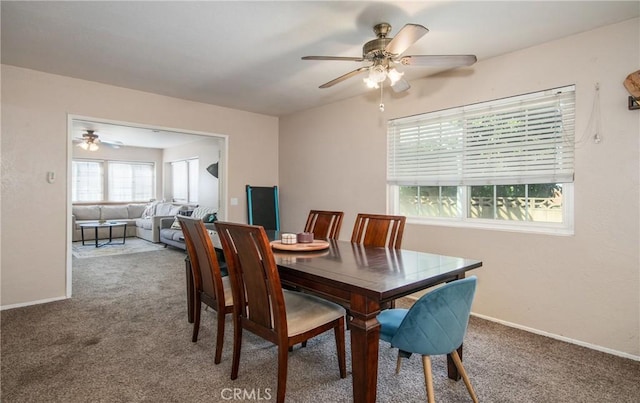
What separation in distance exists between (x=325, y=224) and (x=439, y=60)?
1.69 metres

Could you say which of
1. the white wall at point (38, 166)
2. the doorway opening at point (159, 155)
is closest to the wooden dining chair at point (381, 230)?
the doorway opening at point (159, 155)

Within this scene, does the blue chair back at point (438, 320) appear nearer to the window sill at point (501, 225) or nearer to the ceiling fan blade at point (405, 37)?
the ceiling fan blade at point (405, 37)

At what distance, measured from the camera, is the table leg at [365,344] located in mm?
1467

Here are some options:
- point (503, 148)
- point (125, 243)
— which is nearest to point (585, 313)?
point (503, 148)

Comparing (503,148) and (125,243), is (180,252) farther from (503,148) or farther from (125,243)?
(503,148)

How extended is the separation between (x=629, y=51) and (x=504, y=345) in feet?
7.49

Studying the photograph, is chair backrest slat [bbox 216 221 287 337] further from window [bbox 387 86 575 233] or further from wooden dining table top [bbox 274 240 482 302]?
window [bbox 387 86 575 233]

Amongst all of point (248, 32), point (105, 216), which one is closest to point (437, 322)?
point (248, 32)

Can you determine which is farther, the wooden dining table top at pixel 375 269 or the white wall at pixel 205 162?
the white wall at pixel 205 162

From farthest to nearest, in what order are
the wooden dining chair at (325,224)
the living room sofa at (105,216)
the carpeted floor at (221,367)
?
the living room sofa at (105,216) < the wooden dining chair at (325,224) < the carpeted floor at (221,367)

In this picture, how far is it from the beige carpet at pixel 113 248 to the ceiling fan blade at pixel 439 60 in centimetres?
601

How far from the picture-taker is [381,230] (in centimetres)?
267

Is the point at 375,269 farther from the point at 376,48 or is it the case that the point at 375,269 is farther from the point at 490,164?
the point at 490,164

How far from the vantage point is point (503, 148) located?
2908mm
